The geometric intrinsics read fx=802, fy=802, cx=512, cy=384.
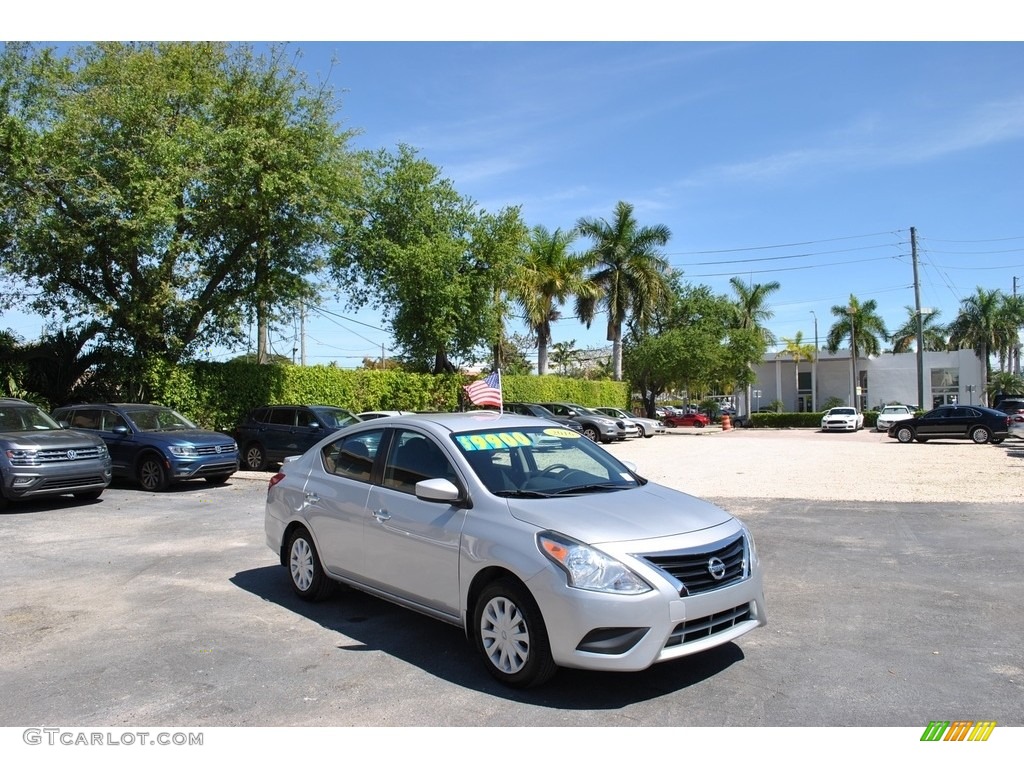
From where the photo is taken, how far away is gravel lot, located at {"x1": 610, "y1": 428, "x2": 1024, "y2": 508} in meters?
14.4

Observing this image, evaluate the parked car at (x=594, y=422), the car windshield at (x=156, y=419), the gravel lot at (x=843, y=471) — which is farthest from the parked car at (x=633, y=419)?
the car windshield at (x=156, y=419)

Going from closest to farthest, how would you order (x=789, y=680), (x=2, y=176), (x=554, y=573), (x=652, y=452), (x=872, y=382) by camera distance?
(x=554, y=573) → (x=789, y=680) → (x=2, y=176) → (x=652, y=452) → (x=872, y=382)

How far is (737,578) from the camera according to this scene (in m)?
4.93

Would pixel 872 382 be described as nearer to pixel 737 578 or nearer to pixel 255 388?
pixel 255 388

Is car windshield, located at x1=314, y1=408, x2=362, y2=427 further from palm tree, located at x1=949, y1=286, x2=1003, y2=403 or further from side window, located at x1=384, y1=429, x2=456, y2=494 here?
palm tree, located at x1=949, y1=286, x2=1003, y2=403

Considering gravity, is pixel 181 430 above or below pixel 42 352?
below

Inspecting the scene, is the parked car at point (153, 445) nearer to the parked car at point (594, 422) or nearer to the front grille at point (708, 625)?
the front grille at point (708, 625)

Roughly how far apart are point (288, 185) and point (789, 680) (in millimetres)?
17384

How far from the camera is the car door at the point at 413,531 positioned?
206 inches

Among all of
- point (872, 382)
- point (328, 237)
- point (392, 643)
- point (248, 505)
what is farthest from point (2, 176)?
point (872, 382)

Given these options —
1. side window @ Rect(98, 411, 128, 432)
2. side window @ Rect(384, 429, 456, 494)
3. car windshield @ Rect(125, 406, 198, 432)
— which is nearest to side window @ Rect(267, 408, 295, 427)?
car windshield @ Rect(125, 406, 198, 432)

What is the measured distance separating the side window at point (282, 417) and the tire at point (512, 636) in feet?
47.5

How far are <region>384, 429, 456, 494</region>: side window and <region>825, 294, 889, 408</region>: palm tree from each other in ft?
214

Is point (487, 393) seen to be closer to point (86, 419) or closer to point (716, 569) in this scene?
point (86, 419)
